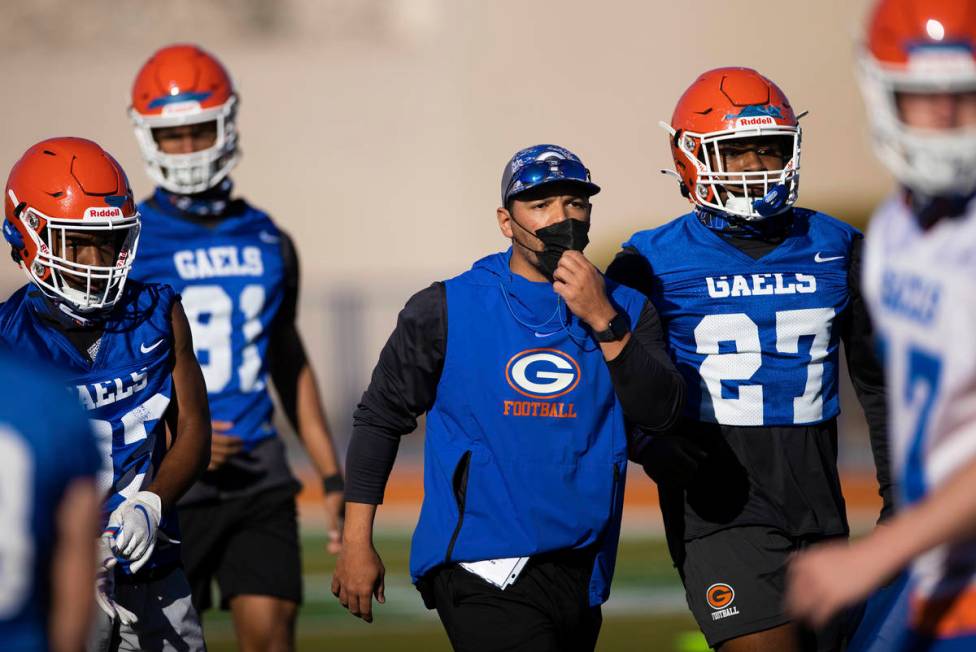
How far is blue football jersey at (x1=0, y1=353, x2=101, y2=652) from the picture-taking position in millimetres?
2529

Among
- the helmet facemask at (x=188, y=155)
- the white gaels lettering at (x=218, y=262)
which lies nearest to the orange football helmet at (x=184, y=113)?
the helmet facemask at (x=188, y=155)

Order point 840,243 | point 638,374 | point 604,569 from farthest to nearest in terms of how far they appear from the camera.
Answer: point 840,243
point 604,569
point 638,374

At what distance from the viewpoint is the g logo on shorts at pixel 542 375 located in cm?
440

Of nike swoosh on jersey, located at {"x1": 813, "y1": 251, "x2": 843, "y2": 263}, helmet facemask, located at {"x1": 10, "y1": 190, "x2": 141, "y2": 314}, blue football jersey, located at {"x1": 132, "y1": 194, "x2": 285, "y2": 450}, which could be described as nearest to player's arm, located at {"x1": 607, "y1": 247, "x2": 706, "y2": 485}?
nike swoosh on jersey, located at {"x1": 813, "y1": 251, "x2": 843, "y2": 263}

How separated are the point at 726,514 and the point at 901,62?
2.15 metres

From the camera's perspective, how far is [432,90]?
1866 centimetres

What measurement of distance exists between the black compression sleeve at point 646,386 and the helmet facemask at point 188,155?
250 cm

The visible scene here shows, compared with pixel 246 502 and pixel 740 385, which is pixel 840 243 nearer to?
pixel 740 385

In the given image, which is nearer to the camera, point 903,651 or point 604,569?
point 903,651

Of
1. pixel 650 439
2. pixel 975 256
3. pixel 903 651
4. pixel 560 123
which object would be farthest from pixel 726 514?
pixel 560 123

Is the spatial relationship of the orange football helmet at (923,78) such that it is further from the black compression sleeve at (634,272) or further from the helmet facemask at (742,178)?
the black compression sleeve at (634,272)

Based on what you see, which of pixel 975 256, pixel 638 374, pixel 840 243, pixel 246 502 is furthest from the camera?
pixel 246 502

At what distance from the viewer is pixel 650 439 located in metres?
4.55

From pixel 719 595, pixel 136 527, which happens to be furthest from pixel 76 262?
pixel 719 595
